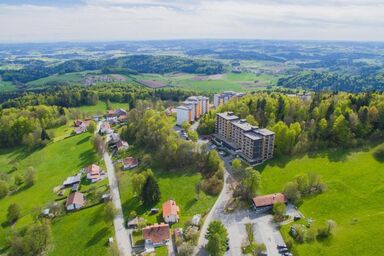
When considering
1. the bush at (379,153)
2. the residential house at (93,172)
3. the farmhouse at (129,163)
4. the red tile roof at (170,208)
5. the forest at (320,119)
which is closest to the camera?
the red tile roof at (170,208)

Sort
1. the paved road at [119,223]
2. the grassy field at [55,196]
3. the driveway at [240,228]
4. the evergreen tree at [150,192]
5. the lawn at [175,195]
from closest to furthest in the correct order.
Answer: the driveway at [240,228], the paved road at [119,223], the grassy field at [55,196], the lawn at [175,195], the evergreen tree at [150,192]

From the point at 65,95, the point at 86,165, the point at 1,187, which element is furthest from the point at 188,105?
the point at 65,95

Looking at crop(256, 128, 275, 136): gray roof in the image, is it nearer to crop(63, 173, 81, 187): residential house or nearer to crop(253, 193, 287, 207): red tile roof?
crop(253, 193, 287, 207): red tile roof

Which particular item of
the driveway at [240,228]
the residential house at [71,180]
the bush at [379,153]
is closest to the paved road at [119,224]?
the residential house at [71,180]

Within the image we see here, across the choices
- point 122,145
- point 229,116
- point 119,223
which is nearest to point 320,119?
point 229,116

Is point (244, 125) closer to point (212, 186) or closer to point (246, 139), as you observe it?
point (246, 139)

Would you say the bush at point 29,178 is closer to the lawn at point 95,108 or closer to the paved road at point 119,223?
the paved road at point 119,223

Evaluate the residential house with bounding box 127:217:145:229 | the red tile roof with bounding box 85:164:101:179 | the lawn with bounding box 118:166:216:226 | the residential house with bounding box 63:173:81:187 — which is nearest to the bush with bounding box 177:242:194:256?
the lawn with bounding box 118:166:216:226
